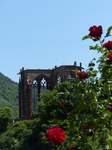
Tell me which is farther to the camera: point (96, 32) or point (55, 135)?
point (96, 32)

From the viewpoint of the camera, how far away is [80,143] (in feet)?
23.2

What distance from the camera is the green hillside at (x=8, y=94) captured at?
451 ft

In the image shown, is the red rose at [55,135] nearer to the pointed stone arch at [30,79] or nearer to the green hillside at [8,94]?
the pointed stone arch at [30,79]

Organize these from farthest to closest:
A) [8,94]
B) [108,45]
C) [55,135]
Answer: [8,94] → [108,45] → [55,135]

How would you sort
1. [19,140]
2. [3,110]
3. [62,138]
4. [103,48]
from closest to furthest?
[62,138] → [103,48] → [19,140] → [3,110]

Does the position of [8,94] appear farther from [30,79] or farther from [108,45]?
[108,45]

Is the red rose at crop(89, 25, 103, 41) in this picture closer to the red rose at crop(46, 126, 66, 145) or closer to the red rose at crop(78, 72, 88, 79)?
the red rose at crop(78, 72, 88, 79)

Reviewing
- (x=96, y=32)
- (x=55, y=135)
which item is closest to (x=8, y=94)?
(x=96, y=32)

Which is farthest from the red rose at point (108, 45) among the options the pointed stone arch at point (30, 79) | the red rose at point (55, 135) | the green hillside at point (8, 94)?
the green hillside at point (8, 94)

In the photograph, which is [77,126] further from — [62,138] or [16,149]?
[16,149]

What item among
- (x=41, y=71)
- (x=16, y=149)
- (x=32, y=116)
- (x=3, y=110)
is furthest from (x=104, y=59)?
(x=41, y=71)

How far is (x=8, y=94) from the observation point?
492 feet

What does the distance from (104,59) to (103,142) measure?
1.26 meters

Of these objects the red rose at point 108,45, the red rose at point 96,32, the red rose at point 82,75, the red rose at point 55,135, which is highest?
the red rose at point 96,32
